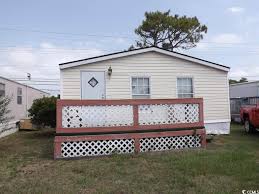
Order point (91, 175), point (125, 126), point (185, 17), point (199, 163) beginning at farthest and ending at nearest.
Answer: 1. point (185, 17)
2. point (125, 126)
3. point (199, 163)
4. point (91, 175)

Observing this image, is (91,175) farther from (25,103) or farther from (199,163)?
(25,103)

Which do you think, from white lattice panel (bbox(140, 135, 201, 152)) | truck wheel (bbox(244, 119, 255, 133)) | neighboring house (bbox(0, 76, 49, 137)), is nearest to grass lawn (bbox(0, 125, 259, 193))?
white lattice panel (bbox(140, 135, 201, 152))

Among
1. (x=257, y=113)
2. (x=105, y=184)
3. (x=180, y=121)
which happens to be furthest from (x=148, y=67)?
(x=105, y=184)

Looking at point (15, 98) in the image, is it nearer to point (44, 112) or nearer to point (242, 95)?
point (44, 112)

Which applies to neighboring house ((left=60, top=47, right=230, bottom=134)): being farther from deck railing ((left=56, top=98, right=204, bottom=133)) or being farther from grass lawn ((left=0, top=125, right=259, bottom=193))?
grass lawn ((left=0, top=125, right=259, bottom=193))

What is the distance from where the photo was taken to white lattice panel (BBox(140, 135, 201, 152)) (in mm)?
8727

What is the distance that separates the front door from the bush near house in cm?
294

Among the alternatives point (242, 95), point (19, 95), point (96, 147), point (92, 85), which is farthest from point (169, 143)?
point (242, 95)

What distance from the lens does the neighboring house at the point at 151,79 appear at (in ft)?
37.4

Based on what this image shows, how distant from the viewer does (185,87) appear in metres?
12.4

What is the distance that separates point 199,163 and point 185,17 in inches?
861

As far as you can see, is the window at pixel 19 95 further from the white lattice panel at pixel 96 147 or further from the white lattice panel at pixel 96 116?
the white lattice panel at pixel 96 147

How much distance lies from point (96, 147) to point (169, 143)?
2.03 meters

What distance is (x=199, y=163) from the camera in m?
6.80
